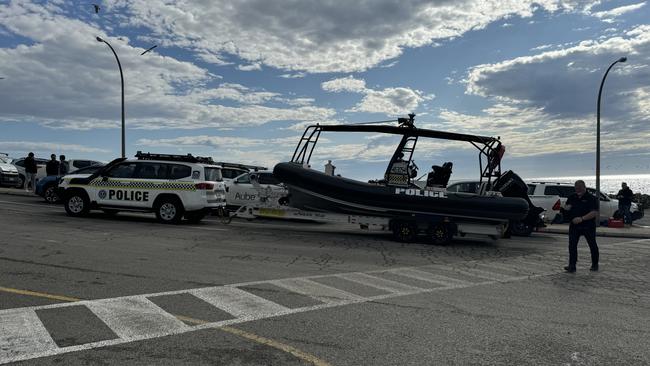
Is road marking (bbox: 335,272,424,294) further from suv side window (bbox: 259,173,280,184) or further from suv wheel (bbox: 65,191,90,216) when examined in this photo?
suv wheel (bbox: 65,191,90,216)

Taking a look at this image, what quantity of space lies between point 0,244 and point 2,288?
4119 millimetres

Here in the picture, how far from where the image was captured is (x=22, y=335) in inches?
187

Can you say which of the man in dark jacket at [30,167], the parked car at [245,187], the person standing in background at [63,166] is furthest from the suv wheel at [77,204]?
the man in dark jacket at [30,167]

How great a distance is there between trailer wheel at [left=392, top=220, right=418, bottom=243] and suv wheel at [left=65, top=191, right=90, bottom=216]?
910 cm

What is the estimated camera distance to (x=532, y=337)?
5184 millimetres

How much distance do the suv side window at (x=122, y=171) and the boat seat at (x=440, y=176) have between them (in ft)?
27.9

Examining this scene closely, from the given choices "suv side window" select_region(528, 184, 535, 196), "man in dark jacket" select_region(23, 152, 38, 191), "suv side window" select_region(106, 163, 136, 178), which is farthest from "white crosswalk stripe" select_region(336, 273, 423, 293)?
"man in dark jacket" select_region(23, 152, 38, 191)

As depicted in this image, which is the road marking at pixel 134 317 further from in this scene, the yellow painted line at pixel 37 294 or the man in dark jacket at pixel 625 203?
the man in dark jacket at pixel 625 203

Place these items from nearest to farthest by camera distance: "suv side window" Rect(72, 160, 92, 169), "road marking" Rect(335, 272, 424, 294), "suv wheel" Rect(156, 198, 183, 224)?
"road marking" Rect(335, 272, 424, 294) < "suv wheel" Rect(156, 198, 183, 224) < "suv side window" Rect(72, 160, 92, 169)

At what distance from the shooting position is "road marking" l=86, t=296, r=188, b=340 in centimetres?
498

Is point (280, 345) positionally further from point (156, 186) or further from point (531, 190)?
point (531, 190)

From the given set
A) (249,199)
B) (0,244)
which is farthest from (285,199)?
(0,244)

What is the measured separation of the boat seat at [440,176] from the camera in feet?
46.6

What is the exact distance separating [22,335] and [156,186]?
10.4m
